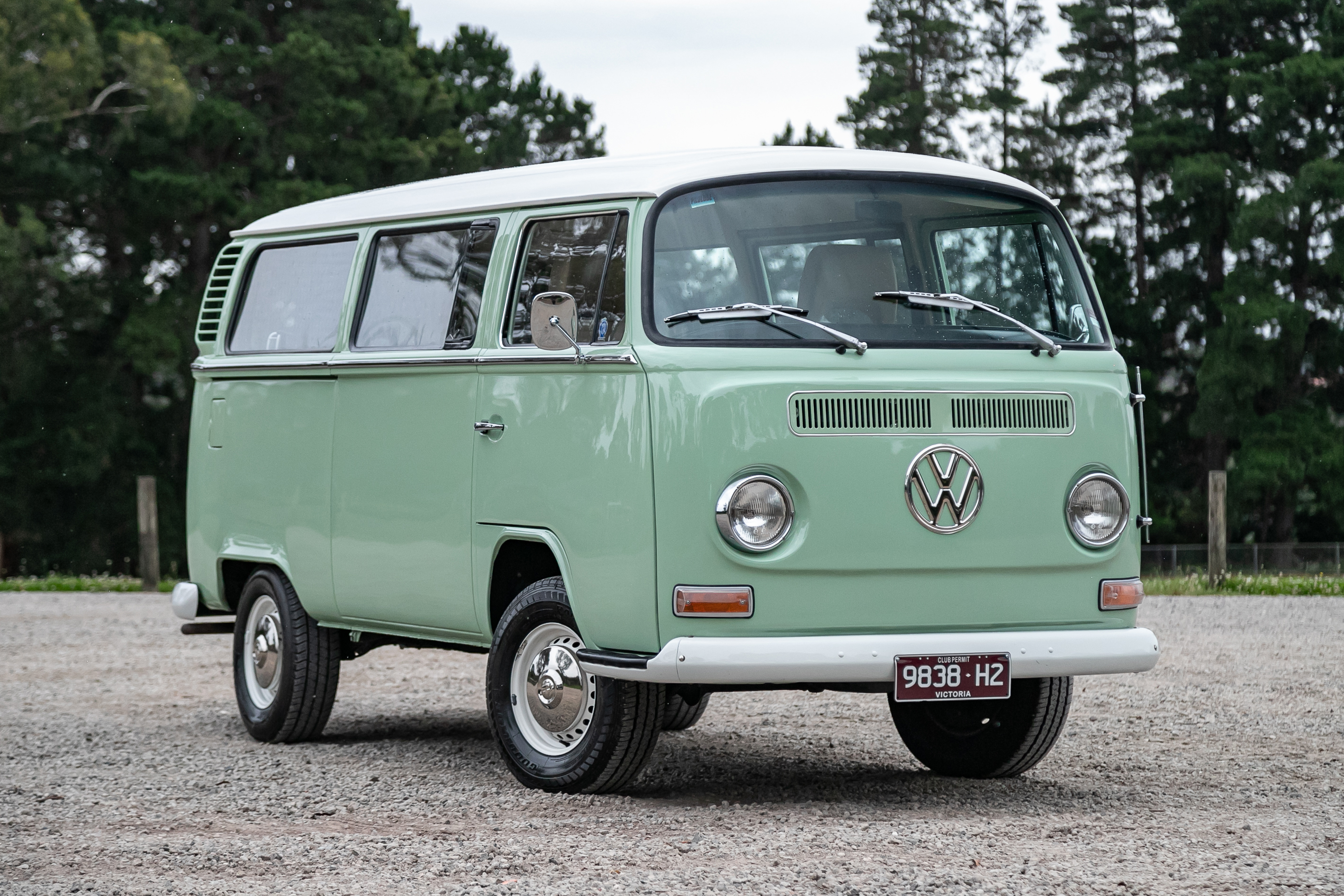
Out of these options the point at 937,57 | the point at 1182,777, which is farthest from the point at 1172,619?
the point at 937,57

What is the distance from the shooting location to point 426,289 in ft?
26.6

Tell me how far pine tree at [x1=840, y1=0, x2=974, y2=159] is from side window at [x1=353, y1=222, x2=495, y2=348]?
41.0 metres

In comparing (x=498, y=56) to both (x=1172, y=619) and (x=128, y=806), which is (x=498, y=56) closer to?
(x=1172, y=619)

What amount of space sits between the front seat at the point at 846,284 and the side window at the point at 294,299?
269cm

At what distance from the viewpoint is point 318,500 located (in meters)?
8.68

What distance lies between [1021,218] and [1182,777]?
2437 millimetres

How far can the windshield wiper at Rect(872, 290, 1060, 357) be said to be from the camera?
700cm

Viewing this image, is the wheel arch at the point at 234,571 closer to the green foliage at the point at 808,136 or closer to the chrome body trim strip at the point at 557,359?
the chrome body trim strip at the point at 557,359

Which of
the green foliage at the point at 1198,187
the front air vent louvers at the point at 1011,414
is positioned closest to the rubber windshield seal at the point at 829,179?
the front air vent louvers at the point at 1011,414

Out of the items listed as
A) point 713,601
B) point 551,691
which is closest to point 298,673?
point 551,691

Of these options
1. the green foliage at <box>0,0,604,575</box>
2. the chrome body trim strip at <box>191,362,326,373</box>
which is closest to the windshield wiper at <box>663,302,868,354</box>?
the chrome body trim strip at <box>191,362,326,373</box>

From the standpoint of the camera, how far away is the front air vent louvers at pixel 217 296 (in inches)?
395

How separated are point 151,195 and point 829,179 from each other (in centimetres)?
3492

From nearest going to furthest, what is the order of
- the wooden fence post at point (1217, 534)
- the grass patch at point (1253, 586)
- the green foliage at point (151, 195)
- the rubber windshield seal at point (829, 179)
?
the rubber windshield seal at point (829, 179)
the grass patch at point (1253, 586)
the wooden fence post at point (1217, 534)
the green foliage at point (151, 195)
